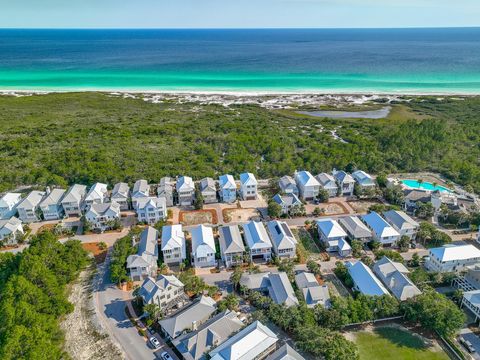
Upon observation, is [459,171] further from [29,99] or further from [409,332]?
[29,99]

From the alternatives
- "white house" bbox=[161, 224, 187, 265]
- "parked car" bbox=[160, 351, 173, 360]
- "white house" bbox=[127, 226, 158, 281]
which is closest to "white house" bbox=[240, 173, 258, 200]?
"white house" bbox=[161, 224, 187, 265]

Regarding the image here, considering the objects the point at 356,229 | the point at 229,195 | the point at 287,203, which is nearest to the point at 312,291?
the point at 356,229

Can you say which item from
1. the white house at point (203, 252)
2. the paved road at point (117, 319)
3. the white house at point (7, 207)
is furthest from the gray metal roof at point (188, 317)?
the white house at point (7, 207)

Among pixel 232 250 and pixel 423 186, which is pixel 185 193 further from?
pixel 423 186

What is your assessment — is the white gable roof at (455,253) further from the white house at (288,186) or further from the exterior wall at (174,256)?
the exterior wall at (174,256)

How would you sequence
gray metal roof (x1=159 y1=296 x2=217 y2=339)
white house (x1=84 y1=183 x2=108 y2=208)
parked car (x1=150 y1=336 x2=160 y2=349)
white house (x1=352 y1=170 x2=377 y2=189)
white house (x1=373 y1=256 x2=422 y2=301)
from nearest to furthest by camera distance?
parked car (x1=150 y1=336 x2=160 y2=349) → gray metal roof (x1=159 y1=296 x2=217 y2=339) → white house (x1=373 y1=256 x2=422 y2=301) → white house (x1=84 y1=183 x2=108 y2=208) → white house (x1=352 y1=170 x2=377 y2=189)

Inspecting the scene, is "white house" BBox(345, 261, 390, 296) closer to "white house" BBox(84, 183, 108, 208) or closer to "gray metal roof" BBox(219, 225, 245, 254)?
"gray metal roof" BBox(219, 225, 245, 254)
